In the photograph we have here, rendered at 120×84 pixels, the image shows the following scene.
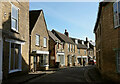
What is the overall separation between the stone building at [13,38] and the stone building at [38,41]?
198 inches

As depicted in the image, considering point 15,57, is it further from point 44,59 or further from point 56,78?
point 44,59

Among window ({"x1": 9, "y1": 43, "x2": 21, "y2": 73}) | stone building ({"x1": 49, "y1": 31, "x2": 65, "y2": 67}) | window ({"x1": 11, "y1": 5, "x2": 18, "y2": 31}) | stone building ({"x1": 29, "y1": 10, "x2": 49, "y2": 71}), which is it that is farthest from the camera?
stone building ({"x1": 49, "y1": 31, "x2": 65, "y2": 67})

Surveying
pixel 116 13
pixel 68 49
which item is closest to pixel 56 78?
pixel 116 13

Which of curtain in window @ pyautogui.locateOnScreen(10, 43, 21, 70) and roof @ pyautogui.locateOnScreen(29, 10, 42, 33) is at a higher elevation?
roof @ pyautogui.locateOnScreen(29, 10, 42, 33)

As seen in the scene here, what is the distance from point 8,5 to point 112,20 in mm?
7962

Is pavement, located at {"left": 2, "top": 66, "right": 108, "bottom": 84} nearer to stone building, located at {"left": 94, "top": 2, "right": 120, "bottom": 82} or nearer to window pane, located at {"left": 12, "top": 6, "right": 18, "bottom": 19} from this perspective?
stone building, located at {"left": 94, "top": 2, "right": 120, "bottom": 82}

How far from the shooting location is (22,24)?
14594 millimetres

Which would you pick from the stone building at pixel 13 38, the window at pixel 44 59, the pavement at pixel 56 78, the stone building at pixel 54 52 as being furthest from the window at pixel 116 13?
the stone building at pixel 54 52

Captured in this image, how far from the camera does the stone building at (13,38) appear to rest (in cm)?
1081

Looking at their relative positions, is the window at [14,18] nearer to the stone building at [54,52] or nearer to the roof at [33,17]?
the roof at [33,17]

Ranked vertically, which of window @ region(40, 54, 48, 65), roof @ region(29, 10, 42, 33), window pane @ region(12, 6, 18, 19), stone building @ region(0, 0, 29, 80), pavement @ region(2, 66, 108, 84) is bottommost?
pavement @ region(2, 66, 108, 84)

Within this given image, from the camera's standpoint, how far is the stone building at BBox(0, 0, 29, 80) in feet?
35.5

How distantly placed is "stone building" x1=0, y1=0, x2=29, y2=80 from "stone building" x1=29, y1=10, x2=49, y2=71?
16.5ft

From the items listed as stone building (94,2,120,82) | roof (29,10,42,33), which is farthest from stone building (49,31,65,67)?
stone building (94,2,120,82)
